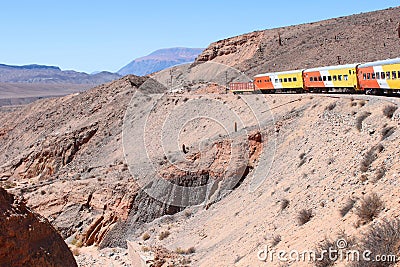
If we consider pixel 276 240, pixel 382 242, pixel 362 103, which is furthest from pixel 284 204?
pixel 362 103

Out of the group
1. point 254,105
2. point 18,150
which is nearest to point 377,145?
point 254,105

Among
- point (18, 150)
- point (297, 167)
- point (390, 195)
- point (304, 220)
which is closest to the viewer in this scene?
point (390, 195)

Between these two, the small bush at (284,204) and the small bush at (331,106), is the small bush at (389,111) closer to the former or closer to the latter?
the small bush at (284,204)

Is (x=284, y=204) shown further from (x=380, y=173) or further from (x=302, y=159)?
(x=302, y=159)

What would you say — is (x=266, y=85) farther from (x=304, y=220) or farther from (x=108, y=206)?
(x=304, y=220)

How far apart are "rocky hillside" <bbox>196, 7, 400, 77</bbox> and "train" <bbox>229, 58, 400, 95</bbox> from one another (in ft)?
50.7

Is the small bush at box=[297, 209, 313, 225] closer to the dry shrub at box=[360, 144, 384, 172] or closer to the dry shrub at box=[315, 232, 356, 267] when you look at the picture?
the dry shrub at box=[360, 144, 384, 172]

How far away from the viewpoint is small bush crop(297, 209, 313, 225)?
1573 cm

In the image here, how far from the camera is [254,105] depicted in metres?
40.2

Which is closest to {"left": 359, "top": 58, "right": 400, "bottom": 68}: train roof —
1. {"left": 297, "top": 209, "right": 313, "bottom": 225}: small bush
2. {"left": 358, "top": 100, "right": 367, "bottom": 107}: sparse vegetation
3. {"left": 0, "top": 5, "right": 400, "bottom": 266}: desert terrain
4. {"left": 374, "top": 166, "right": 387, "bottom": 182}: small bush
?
{"left": 0, "top": 5, "right": 400, "bottom": 266}: desert terrain

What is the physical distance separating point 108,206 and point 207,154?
599 cm

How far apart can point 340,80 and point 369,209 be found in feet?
Result: 75.9

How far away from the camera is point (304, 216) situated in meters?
15.8

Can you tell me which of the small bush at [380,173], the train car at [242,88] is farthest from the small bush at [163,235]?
the train car at [242,88]
